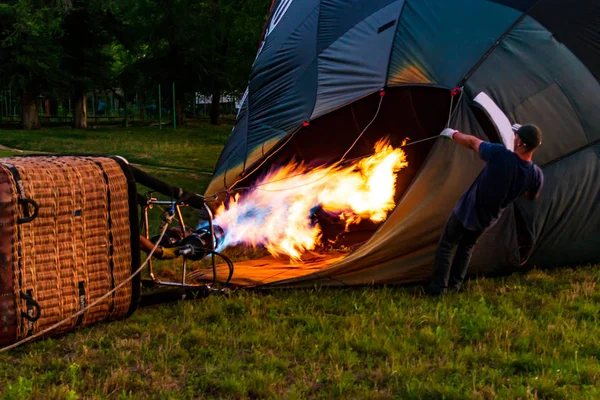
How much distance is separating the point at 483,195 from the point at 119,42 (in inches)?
1180

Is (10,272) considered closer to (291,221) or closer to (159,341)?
(159,341)

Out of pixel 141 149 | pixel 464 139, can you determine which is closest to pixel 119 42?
pixel 141 149

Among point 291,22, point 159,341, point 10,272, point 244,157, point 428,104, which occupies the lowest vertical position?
point 159,341

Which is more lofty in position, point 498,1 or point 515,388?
point 498,1

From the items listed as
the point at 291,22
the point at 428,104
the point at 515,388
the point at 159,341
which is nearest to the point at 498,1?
the point at 428,104

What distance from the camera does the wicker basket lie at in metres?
4.16

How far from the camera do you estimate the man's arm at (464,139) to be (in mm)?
5440

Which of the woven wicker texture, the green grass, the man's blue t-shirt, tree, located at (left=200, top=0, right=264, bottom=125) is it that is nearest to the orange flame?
the man's blue t-shirt

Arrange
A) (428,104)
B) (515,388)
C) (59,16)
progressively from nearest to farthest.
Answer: (515,388)
(428,104)
(59,16)

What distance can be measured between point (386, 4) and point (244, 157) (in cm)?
215

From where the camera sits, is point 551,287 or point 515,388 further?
point 551,287

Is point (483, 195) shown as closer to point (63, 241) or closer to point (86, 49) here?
point (63, 241)

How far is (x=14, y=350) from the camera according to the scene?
14.5ft

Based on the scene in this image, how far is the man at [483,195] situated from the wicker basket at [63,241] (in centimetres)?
248
